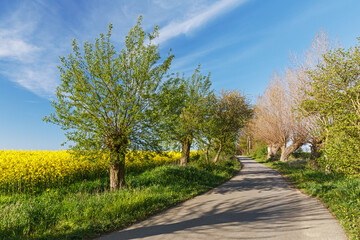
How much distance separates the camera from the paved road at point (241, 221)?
5.61 metres

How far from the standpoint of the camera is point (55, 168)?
11836mm

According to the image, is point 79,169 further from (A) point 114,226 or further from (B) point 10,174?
(A) point 114,226

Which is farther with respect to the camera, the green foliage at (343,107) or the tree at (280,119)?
the tree at (280,119)

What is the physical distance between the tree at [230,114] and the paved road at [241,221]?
39.8 feet

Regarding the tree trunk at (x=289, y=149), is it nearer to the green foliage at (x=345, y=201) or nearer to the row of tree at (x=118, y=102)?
the green foliage at (x=345, y=201)

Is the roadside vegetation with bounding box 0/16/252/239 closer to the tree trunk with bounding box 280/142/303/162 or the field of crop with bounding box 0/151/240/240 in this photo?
the field of crop with bounding box 0/151/240/240

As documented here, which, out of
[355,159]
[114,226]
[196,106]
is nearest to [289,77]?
[196,106]

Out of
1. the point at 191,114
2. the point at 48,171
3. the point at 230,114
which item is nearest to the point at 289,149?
the point at 230,114

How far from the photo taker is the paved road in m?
5.61

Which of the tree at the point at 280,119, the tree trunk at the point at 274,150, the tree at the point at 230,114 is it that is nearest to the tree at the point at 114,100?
the tree at the point at 230,114

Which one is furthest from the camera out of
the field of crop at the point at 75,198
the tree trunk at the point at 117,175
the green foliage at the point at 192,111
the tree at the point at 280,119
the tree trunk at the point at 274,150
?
the tree trunk at the point at 274,150

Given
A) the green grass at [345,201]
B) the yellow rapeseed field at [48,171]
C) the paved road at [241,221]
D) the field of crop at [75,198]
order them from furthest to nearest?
the yellow rapeseed field at [48,171] < the green grass at [345,201] < the field of crop at [75,198] < the paved road at [241,221]

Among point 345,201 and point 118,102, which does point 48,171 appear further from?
point 345,201

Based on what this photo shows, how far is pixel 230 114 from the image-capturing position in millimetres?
21547
